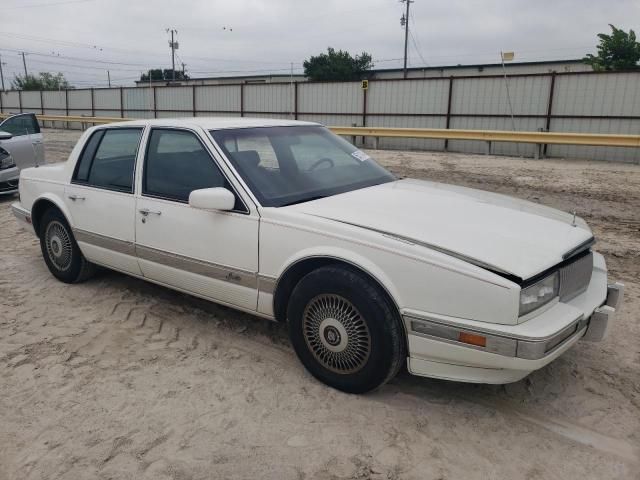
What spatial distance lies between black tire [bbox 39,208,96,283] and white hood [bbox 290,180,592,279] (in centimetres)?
273

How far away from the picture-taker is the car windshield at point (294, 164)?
371 centimetres

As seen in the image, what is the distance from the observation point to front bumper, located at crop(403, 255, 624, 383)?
8.85 feet

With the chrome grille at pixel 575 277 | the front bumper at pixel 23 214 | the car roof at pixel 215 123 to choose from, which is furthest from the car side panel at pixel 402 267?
the front bumper at pixel 23 214

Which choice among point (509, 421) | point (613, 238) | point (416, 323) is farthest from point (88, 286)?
point (613, 238)

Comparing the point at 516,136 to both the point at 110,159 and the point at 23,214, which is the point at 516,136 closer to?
the point at 110,159

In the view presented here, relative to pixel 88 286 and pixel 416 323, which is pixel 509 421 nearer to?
pixel 416 323

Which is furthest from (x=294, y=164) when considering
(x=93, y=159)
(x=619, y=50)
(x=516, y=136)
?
(x=619, y=50)

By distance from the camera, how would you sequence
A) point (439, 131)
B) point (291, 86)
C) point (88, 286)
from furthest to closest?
point (291, 86), point (439, 131), point (88, 286)

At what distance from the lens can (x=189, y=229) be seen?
12.8 ft

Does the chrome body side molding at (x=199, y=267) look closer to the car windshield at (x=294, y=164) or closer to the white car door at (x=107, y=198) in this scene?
the white car door at (x=107, y=198)

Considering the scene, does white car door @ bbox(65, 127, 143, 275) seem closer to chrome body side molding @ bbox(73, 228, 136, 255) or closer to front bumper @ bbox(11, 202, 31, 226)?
chrome body side molding @ bbox(73, 228, 136, 255)

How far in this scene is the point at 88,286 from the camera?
525 centimetres

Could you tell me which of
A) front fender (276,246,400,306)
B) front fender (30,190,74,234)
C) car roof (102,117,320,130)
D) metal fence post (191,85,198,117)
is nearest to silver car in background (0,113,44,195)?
front fender (30,190,74,234)

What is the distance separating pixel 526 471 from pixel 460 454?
1.05ft
